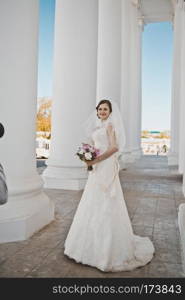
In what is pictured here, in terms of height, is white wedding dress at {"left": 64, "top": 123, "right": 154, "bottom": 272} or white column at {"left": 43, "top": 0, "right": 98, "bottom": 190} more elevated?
white column at {"left": 43, "top": 0, "right": 98, "bottom": 190}

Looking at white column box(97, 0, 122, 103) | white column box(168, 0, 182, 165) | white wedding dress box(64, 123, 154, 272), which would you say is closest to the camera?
white wedding dress box(64, 123, 154, 272)

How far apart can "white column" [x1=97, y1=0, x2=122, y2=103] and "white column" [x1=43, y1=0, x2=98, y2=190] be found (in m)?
7.34

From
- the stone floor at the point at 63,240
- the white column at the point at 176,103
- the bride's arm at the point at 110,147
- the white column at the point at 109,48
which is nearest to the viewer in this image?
the stone floor at the point at 63,240

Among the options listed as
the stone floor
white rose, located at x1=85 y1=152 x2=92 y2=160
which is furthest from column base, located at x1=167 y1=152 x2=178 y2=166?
white rose, located at x1=85 y1=152 x2=92 y2=160

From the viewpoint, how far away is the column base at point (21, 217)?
10681 millimetres

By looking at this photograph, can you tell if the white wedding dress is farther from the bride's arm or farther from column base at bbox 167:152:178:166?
column base at bbox 167:152:178:166

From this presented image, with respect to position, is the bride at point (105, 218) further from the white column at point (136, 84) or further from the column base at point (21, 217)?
the white column at point (136, 84)

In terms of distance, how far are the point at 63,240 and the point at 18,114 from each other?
5.20 meters

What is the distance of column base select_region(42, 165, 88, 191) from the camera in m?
21.7

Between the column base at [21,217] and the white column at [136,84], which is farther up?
the white column at [136,84]

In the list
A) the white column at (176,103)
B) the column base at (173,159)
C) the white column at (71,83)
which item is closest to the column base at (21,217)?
the white column at (71,83)

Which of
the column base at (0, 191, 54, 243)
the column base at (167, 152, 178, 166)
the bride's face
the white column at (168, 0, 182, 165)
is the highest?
the white column at (168, 0, 182, 165)

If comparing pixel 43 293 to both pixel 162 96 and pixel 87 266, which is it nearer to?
pixel 87 266

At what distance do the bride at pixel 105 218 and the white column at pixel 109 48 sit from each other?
1995 cm
